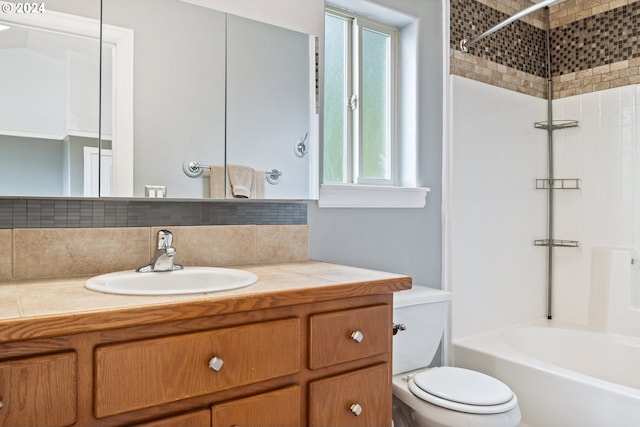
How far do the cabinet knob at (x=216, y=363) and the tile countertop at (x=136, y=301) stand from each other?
99mm

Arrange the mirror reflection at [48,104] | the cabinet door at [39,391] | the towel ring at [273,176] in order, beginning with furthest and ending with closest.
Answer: the towel ring at [273,176] → the mirror reflection at [48,104] → the cabinet door at [39,391]

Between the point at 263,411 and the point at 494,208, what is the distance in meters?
1.98

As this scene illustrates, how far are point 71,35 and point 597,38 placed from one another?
2776 millimetres

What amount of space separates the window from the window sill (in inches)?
6.7

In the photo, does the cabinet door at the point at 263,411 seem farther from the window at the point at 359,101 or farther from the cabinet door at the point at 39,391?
the window at the point at 359,101

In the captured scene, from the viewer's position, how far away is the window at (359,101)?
2223 millimetres

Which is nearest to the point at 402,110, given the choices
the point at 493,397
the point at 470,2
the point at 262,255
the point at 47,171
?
the point at 470,2

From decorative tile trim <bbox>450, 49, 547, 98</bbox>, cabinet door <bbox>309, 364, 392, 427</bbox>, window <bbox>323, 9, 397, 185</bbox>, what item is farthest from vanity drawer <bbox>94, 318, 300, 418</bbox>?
decorative tile trim <bbox>450, 49, 547, 98</bbox>

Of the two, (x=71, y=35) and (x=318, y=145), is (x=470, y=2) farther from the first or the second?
(x=71, y=35)

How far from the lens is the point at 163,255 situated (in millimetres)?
1419

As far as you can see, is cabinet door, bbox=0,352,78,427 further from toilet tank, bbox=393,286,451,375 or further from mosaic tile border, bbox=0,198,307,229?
toilet tank, bbox=393,286,451,375

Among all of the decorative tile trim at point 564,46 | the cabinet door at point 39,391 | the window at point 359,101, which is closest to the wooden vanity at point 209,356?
the cabinet door at point 39,391

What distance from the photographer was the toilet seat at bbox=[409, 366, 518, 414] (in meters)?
1.59

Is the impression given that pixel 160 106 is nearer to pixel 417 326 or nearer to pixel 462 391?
pixel 417 326
